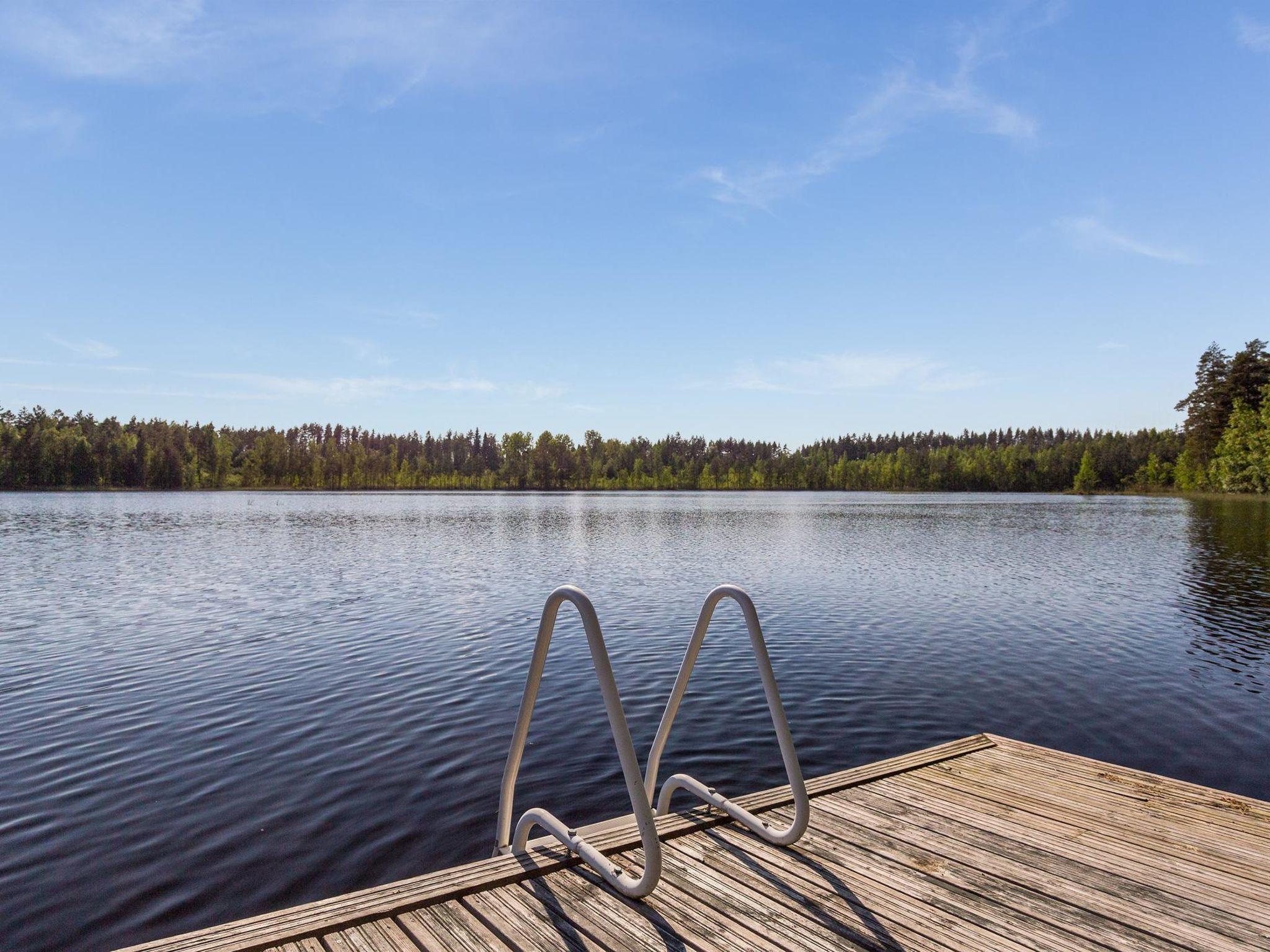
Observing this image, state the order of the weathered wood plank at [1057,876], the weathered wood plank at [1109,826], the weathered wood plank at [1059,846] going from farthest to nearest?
the weathered wood plank at [1109,826] < the weathered wood plank at [1059,846] < the weathered wood plank at [1057,876]

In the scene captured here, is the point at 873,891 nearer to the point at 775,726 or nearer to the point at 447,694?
the point at 775,726

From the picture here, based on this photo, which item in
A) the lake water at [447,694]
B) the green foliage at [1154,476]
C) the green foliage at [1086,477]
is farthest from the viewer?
the green foliage at [1086,477]

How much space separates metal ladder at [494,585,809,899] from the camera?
13.0 feet

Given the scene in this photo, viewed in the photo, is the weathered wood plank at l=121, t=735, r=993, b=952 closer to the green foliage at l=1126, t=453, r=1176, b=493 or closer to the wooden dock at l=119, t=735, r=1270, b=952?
the wooden dock at l=119, t=735, r=1270, b=952

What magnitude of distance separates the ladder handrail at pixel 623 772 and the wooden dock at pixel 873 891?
155 millimetres

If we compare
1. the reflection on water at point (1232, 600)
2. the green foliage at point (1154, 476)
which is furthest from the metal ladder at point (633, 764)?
the green foliage at point (1154, 476)

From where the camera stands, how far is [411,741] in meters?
10.2

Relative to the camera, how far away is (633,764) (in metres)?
3.91

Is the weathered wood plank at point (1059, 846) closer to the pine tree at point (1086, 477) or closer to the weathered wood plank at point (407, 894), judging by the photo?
the weathered wood plank at point (407, 894)

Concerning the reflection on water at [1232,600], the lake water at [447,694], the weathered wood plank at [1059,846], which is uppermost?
the weathered wood plank at [1059,846]

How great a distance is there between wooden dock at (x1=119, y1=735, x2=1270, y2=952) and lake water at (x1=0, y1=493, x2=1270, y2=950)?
2731mm

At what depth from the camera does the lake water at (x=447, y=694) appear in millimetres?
7203

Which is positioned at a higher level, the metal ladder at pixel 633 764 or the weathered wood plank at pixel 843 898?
the metal ladder at pixel 633 764

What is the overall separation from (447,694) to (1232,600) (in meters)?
23.8
